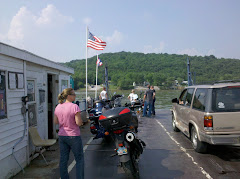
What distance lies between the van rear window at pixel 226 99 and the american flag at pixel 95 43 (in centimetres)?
1132

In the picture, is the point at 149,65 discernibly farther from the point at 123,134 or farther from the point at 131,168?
the point at 131,168

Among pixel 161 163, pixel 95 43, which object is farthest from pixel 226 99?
pixel 95 43

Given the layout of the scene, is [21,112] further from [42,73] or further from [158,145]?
[158,145]

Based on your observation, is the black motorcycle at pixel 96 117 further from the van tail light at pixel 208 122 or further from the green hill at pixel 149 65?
the green hill at pixel 149 65

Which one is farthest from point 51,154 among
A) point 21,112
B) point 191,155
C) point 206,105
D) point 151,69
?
point 151,69

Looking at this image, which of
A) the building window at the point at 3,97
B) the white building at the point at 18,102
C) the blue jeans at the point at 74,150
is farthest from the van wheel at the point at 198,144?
the building window at the point at 3,97

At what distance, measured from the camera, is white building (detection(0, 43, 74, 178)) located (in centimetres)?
431

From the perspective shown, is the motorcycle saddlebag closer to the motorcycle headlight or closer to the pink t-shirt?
the motorcycle headlight

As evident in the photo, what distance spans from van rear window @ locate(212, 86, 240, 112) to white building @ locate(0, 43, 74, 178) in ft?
14.2

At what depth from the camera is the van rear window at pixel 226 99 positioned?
500cm

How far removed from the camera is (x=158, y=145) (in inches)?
273

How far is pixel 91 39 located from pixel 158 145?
10402 mm

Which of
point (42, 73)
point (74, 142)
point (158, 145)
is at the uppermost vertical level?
point (42, 73)

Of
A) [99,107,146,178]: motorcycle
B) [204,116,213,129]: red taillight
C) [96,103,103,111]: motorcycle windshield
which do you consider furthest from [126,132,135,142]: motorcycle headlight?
[96,103,103,111]: motorcycle windshield
